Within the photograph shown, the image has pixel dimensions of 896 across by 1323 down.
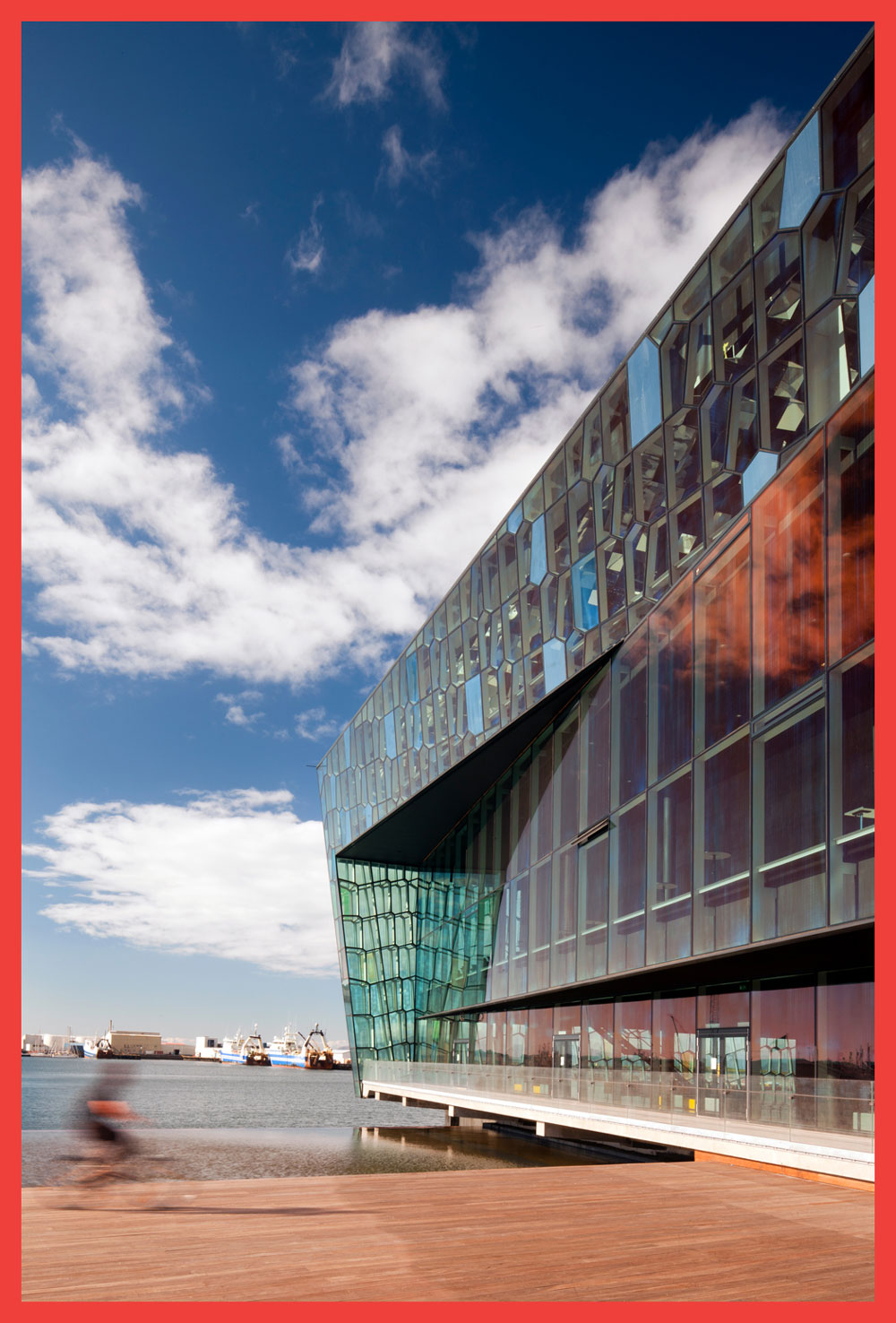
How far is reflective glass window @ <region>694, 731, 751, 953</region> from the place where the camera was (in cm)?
1625

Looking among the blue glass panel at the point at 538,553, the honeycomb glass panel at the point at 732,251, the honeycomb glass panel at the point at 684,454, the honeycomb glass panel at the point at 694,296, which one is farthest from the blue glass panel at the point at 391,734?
the honeycomb glass panel at the point at 732,251

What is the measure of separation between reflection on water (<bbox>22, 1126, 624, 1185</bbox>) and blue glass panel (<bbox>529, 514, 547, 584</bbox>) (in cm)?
1398

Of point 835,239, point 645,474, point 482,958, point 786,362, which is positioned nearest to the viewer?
point 835,239

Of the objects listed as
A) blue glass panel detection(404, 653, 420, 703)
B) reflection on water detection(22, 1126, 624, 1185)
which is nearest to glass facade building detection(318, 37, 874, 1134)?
reflection on water detection(22, 1126, 624, 1185)

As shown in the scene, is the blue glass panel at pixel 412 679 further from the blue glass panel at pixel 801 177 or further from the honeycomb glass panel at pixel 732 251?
the blue glass panel at pixel 801 177

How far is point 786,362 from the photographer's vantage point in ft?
52.7

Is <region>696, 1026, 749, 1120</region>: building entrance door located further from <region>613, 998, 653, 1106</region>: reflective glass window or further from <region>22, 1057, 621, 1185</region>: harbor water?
<region>22, 1057, 621, 1185</region>: harbor water

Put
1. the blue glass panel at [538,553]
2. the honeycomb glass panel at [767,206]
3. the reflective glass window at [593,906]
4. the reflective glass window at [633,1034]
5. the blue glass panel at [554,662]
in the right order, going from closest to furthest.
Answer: the honeycomb glass panel at [767,206] → the reflective glass window at [633,1034] → the reflective glass window at [593,906] → the blue glass panel at [554,662] → the blue glass panel at [538,553]

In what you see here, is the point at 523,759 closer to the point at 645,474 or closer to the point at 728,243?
the point at 645,474

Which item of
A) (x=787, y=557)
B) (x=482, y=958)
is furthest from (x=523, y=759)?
(x=787, y=557)

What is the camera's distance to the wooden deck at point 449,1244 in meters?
6.19

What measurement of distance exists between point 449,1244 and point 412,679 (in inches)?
1218

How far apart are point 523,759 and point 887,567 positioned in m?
23.3

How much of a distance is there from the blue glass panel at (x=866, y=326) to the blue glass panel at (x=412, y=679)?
24592mm
